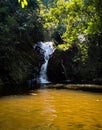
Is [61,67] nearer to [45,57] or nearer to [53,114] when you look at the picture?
[45,57]

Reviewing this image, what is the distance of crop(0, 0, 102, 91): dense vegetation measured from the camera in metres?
18.4

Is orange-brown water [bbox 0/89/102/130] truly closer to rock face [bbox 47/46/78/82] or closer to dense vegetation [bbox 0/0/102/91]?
dense vegetation [bbox 0/0/102/91]

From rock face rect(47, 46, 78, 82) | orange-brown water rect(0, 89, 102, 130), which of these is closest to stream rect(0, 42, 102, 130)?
orange-brown water rect(0, 89, 102, 130)

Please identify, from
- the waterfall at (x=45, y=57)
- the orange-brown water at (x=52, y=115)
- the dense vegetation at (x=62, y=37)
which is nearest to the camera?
the orange-brown water at (x=52, y=115)

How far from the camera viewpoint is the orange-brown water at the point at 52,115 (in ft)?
23.8

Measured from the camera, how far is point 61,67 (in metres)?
23.3

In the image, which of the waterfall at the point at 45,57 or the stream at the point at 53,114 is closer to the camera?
the stream at the point at 53,114

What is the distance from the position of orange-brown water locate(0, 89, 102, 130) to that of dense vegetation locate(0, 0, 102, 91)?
23.3 ft

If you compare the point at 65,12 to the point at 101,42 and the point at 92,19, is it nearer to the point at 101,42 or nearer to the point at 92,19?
the point at 92,19

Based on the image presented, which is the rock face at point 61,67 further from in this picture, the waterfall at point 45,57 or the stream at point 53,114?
the stream at point 53,114

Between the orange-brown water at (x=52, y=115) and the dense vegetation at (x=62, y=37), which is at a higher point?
the dense vegetation at (x=62, y=37)

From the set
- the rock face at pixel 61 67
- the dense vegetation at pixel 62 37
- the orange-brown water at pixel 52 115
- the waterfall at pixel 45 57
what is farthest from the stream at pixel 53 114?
the rock face at pixel 61 67

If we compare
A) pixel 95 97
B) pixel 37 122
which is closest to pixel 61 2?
pixel 95 97

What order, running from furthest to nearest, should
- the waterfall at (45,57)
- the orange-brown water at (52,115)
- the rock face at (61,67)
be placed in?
the rock face at (61,67) < the waterfall at (45,57) < the orange-brown water at (52,115)
